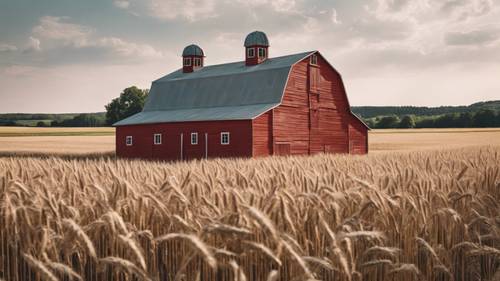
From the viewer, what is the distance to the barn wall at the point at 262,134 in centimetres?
3128

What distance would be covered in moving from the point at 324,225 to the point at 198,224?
110cm

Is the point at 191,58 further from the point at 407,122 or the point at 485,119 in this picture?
the point at 407,122

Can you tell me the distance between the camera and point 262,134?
104ft

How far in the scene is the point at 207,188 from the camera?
5.71m

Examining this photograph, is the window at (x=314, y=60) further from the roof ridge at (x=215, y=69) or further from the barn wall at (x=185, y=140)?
the barn wall at (x=185, y=140)

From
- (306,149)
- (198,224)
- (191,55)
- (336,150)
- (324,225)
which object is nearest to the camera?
(324,225)

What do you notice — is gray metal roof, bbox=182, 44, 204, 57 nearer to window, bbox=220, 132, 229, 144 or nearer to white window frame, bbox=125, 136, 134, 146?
white window frame, bbox=125, 136, 134, 146

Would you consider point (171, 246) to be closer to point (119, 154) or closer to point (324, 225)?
point (324, 225)

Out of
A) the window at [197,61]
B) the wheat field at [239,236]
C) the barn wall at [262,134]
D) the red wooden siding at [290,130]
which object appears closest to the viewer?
the wheat field at [239,236]

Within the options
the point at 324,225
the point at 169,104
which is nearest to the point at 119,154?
the point at 169,104

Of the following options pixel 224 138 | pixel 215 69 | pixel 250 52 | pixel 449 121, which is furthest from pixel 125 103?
pixel 449 121

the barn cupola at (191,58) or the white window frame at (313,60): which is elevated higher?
the barn cupola at (191,58)

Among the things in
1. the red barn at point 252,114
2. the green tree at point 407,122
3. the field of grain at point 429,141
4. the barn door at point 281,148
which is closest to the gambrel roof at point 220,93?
the red barn at point 252,114

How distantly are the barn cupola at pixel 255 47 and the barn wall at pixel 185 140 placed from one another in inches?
357
